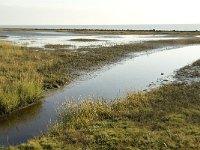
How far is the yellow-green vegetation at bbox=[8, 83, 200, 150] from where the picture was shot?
12.9m

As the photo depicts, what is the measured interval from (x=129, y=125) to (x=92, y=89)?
10.3 m

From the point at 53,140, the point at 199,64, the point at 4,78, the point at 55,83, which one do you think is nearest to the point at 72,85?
the point at 55,83

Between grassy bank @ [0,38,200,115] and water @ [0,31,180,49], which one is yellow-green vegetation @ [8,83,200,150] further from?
water @ [0,31,180,49]

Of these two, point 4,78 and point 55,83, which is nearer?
point 4,78

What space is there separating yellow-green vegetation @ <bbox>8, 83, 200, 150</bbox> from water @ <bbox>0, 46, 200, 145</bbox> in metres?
1.62

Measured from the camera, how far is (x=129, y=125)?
14977mm

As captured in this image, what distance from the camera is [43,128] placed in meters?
16.0

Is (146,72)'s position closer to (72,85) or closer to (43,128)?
(72,85)

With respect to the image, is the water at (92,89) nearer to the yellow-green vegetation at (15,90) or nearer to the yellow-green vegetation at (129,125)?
the yellow-green vegetation at (15,90)

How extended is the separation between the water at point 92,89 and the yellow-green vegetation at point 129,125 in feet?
5.31

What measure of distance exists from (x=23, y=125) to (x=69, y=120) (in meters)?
2.69

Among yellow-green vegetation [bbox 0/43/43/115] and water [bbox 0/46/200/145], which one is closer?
water [bbox 0/46/200/145]

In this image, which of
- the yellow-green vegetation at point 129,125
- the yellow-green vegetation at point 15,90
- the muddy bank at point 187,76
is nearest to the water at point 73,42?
the muddy bank at point 187,76

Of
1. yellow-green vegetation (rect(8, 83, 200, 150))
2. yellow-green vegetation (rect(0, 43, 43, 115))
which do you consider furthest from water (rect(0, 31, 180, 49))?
yellow-green vegetation (rect(8, 83, 200, 150))
